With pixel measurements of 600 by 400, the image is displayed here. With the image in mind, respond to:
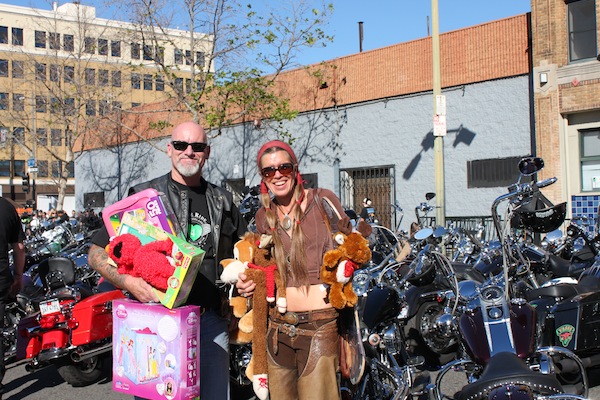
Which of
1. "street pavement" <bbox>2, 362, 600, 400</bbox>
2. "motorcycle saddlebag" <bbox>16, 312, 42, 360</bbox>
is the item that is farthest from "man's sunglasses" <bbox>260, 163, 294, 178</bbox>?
"motorcycle saddlebag" <bbox>16, 312, 42, 360</bbox>

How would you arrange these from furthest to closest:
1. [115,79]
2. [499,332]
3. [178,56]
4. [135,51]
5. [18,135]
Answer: [18,135]
[115,79]
[178,56]
[135,51]
[499,332]

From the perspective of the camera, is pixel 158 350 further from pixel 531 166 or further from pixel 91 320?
pixel 91 320

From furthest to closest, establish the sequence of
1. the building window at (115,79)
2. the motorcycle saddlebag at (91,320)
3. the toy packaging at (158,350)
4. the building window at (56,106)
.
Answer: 1. the building window at (115,79)
2. the building window at (56,106)
3. the motorcycle saddlebag at (91,320)
4. the toy packaging at (158,350)

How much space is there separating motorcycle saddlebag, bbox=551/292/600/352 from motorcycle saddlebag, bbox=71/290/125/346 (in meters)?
4.06

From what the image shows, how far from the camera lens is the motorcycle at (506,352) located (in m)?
3.09

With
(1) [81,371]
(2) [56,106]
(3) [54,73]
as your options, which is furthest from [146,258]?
(3) [54,73]

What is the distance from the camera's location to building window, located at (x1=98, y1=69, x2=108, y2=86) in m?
29.1

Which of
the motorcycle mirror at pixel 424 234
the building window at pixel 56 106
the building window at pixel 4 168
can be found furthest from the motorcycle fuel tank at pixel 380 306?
the building window at pixel 4 168

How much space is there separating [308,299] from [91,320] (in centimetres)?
381

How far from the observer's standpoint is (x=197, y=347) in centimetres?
281

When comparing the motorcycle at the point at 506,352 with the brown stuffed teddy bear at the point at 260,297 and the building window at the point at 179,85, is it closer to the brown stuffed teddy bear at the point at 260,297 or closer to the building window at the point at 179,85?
the brown stuffed teddy bear at the point at 260,297

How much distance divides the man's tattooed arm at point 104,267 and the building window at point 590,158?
14.0 meters

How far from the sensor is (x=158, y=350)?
2768 millimetres

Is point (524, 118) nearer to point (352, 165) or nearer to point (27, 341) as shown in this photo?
point (352, 165)
